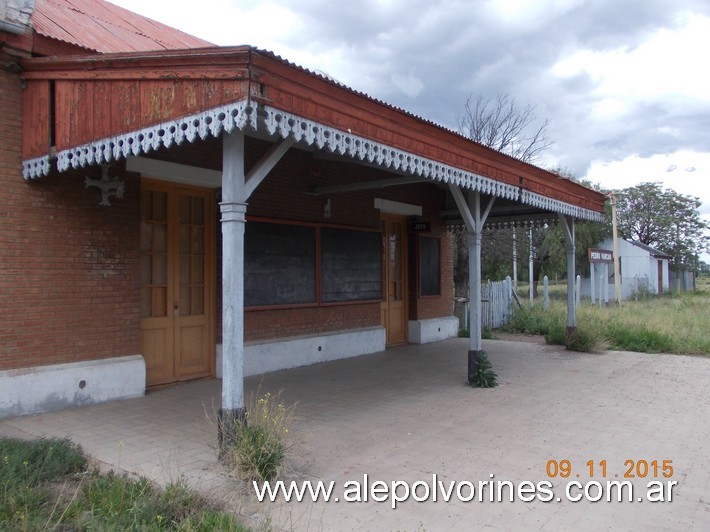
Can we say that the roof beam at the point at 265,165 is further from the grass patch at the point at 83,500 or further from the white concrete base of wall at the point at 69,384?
the white concrete base of wall at the point at 69,384

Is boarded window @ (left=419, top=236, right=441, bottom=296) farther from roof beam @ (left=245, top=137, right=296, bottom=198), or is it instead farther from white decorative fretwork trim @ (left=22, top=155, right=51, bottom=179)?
white decorative fretwork trim @ (left=22, top=155, right=51, bottom=179)

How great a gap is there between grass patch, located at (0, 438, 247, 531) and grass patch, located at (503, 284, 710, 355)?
31.1 ft

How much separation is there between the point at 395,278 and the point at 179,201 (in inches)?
214

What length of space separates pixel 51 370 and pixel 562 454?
5.22 metres

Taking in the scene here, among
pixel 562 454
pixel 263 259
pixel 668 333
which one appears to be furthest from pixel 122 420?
pixel 668 333

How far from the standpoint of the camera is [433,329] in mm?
12312

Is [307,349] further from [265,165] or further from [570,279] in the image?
[570,279]

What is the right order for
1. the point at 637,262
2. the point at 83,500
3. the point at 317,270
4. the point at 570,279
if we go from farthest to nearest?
1. the point at 637,262
2. the point at 570,279
3. the point at 317,270
4. the point at 83,500

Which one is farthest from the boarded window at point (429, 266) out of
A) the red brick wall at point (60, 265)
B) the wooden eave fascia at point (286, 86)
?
the red brick wall at point (60, 265)

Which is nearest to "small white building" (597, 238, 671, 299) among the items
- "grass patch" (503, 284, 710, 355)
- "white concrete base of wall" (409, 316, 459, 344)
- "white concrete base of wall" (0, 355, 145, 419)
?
"grass patch" (503, 284, 710, 355)

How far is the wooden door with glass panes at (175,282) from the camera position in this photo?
23.5ft

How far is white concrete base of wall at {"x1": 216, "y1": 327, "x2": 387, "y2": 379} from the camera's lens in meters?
8.08

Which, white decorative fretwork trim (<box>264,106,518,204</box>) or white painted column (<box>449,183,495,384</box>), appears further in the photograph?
white painted column (<box>449,183,495,384</box>)
